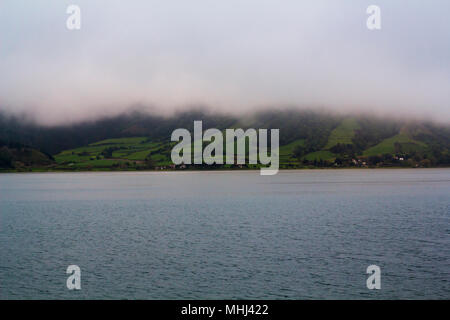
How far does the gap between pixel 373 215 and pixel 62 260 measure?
4299 cm

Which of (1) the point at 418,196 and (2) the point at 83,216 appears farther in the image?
(1) the point at 418,196

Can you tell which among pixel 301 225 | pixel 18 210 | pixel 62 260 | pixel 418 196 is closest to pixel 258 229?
pixel 301 225

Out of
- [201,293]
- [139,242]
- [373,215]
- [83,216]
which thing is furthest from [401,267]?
[83,216]

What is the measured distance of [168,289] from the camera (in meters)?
29.9

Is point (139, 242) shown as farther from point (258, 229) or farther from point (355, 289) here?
point (355, 289)

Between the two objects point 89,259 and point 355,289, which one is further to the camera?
point 89,259

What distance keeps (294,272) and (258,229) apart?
62.8 feet

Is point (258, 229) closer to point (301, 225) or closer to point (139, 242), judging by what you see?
point (301, 225)

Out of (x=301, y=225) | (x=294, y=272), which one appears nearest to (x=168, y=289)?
(x=294, y=272)

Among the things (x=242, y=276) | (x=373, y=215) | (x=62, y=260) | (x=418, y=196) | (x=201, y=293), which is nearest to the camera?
(x=201, y=293)

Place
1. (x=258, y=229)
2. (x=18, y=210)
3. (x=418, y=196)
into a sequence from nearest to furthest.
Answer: (x=258, y=229) → (x=18, y=210) → (x=418, y=196)

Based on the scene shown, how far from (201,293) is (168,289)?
2.37m

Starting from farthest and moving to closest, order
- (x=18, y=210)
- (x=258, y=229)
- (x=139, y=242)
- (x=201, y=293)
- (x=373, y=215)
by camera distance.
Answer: (x=18, y=210)
(x=373, y=215)
(x=258, y=229)
(x=139, y=242)
(x=201, y=293)

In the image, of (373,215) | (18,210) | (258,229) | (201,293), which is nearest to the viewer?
(201,293)
